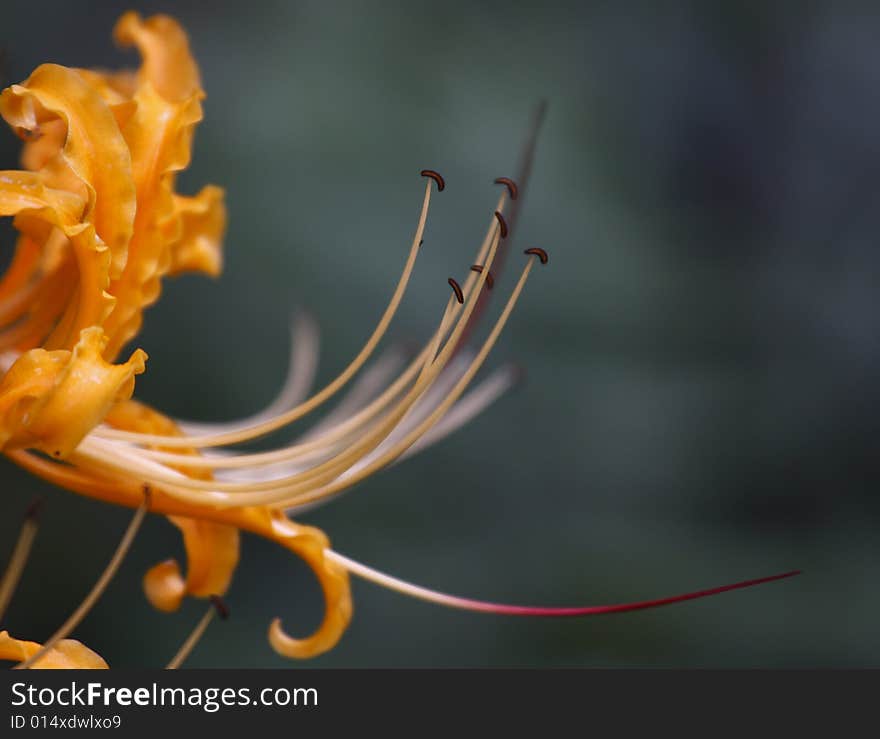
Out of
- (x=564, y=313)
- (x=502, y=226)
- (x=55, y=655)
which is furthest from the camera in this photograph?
(x=564, y=313)

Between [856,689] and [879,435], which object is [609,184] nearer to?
[879,435]

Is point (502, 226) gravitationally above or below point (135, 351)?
above

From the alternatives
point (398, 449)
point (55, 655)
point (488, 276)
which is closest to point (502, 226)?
point (488, 276)

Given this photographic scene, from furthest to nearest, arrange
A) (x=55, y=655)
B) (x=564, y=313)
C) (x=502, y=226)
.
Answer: (x=564, y=313), (x=502, y=226), (x=55, y=655)

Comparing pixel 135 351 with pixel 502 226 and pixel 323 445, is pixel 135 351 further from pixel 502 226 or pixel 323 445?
pixel 502 226

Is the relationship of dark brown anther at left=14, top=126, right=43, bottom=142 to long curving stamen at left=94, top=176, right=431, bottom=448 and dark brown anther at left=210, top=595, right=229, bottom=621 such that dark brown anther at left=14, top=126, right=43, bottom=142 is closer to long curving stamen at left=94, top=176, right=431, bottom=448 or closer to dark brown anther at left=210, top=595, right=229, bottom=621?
long curving stamen at left=94, top=176, right=431, bottom=448

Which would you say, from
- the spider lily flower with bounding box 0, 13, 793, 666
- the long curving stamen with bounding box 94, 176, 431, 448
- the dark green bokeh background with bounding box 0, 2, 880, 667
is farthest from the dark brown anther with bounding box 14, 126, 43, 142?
the dark green bokeh background with bounding box 0, 2, 880, 667
